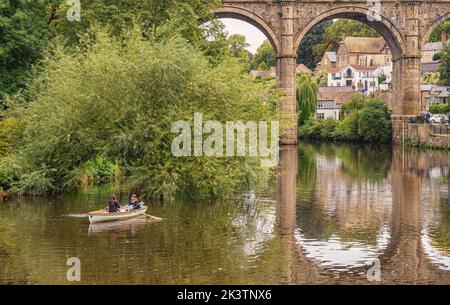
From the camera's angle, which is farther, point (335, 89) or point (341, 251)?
point (335, 89)

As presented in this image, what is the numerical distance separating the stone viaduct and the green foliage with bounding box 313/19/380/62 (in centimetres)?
6212

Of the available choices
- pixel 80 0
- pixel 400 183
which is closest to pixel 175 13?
pixel 80 0

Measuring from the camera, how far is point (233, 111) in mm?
26516

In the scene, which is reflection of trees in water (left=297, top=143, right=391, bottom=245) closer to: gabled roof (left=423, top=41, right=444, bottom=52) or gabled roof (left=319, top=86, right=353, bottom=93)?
gabled roof (left=319, top=86, right=353, bottom=93)

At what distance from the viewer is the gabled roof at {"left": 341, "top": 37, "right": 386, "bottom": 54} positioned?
11550cm

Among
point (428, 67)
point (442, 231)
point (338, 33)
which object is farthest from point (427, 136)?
point (338, 33)

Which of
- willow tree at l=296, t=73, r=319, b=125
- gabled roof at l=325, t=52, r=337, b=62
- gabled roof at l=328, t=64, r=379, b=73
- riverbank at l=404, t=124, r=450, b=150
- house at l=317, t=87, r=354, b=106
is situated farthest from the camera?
gabled roof at l=325, t=52, r=337, b=62

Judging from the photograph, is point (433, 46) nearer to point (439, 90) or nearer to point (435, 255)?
point (439, 90)

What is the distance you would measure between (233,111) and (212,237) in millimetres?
7150

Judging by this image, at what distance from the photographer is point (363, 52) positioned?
117m

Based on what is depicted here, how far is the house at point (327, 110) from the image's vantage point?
93062 millimetres

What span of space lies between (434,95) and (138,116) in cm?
6272

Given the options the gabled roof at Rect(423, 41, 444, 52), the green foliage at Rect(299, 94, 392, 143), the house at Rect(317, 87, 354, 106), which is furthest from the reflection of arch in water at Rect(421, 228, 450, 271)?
the gabled roof at Rect(423, 41, 444, 52)

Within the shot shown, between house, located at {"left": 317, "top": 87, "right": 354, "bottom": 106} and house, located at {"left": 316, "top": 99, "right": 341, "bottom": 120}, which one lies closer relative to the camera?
house, located at {"left": 316, "top": 99, "right": 341, "bottom": 120}
